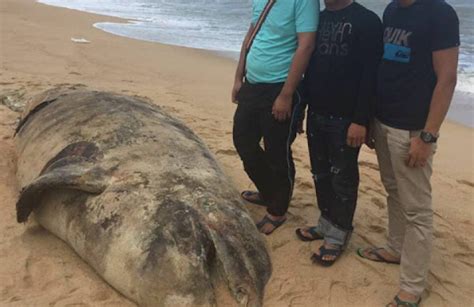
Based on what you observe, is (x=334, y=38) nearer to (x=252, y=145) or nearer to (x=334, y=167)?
(x=334, y=167)

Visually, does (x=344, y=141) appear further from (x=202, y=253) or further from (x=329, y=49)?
(x=202, y=253)

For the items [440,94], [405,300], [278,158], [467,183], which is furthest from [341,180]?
[467,183]

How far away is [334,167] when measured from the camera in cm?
352

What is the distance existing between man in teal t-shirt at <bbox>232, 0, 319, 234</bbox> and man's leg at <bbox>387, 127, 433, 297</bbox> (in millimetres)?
751

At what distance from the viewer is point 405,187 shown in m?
3.08

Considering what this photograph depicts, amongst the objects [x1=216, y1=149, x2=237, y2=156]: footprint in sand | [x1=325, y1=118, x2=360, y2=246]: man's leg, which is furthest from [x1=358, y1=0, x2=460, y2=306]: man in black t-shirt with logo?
[x1=216, y1=149, x2=237, y2=156]: footprint in sand

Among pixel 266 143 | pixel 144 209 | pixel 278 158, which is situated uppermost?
pixel 266 143

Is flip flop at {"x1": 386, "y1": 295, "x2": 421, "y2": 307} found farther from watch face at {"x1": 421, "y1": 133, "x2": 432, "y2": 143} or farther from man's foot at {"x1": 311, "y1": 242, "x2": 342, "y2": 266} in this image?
watch face at {"x1": 421, "y1": 133, "x2": 432, "y2": 143}

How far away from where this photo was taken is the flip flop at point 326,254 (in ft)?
12.0

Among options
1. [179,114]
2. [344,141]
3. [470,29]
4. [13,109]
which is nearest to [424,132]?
[344,141]

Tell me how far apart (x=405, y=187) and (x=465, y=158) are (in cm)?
355

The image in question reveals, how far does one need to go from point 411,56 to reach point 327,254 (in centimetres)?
152

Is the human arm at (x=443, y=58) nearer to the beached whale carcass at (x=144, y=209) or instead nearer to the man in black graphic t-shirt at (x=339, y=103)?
the man in black graphic t-shirt at (x=339, y=103)

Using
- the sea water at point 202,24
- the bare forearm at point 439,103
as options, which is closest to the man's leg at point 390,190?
the bare forearm at point 439,103
